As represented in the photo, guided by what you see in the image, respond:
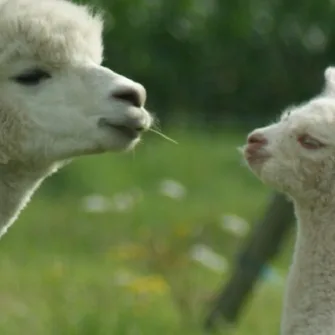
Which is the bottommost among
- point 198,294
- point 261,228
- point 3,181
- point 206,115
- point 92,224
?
point 206,115

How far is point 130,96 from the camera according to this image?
3352mm

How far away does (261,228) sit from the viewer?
19.3 ft

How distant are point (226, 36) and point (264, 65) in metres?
0.77

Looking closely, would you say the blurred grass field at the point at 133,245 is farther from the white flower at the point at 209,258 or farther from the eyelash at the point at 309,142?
the eyelash at the point at 309,142

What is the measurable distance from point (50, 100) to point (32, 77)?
8 centimetres

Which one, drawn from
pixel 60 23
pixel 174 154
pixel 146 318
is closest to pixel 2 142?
pixel 60 23

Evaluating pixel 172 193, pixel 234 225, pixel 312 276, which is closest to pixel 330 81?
pixel 312 276

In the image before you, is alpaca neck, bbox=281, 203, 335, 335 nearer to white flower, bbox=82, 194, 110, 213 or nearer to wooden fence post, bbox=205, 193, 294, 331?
wooden fence post, bbox=205, 193, 294, 331

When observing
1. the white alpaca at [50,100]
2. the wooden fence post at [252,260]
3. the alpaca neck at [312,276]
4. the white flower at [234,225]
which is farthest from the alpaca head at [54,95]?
the white flower at [234,225]

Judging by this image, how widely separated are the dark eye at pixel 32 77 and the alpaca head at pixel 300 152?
62cm

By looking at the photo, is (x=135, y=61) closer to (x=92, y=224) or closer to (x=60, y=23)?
(x=92, y=224)

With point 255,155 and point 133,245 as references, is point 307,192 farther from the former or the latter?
point 133,245

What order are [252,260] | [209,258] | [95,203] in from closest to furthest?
1. [252,260]
2. [209,258]
3. [95,203]

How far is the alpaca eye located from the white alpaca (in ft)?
1.42
